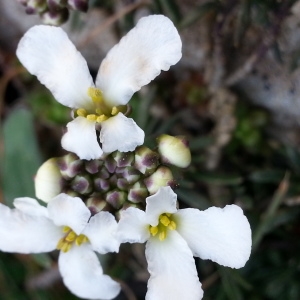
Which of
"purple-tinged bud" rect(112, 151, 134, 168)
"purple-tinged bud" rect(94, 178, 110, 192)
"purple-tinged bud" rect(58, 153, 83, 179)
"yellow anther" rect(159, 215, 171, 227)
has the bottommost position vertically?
"yellow anther" rect(159, 215, 171, 227)

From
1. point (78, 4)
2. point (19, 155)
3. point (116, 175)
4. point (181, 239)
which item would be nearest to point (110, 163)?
point (116, 175)

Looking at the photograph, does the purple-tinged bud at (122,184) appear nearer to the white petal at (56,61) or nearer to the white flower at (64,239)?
the white flower at (64,239)

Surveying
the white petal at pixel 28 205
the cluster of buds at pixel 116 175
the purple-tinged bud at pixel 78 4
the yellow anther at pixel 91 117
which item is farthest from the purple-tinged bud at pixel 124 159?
the purple-tinged bud at pixel 78 4

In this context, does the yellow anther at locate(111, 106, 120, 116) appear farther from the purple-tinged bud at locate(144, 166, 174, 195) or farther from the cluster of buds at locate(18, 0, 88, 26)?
the cluster of buds at locate(18, 0, 88, 26)

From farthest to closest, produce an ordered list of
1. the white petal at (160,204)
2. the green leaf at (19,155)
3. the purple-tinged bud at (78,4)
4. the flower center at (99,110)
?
1. the green leaf at (19,155)
2. the purple-tinged bud at (78,4)
3. the flower center at (99,110)
4. the white petal at (160,204)

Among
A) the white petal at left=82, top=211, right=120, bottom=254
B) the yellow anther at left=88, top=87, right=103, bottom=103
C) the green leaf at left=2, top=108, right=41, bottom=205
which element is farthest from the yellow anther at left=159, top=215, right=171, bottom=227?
the green leaf at left=2, top=108, right=41, bottom=205

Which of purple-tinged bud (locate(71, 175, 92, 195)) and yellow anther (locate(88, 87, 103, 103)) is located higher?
yellow anther (locate(88, 87, 103, 103))

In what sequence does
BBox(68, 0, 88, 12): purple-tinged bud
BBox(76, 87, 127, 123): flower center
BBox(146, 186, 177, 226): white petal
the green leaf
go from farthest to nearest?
1. the green leaf
2. BBox(68, 0, 88, 12): purple-tinged bud
3. BBox(76, 87, 127, 123): flower center
4. BBox(146, 186, 177, 226): white petal
